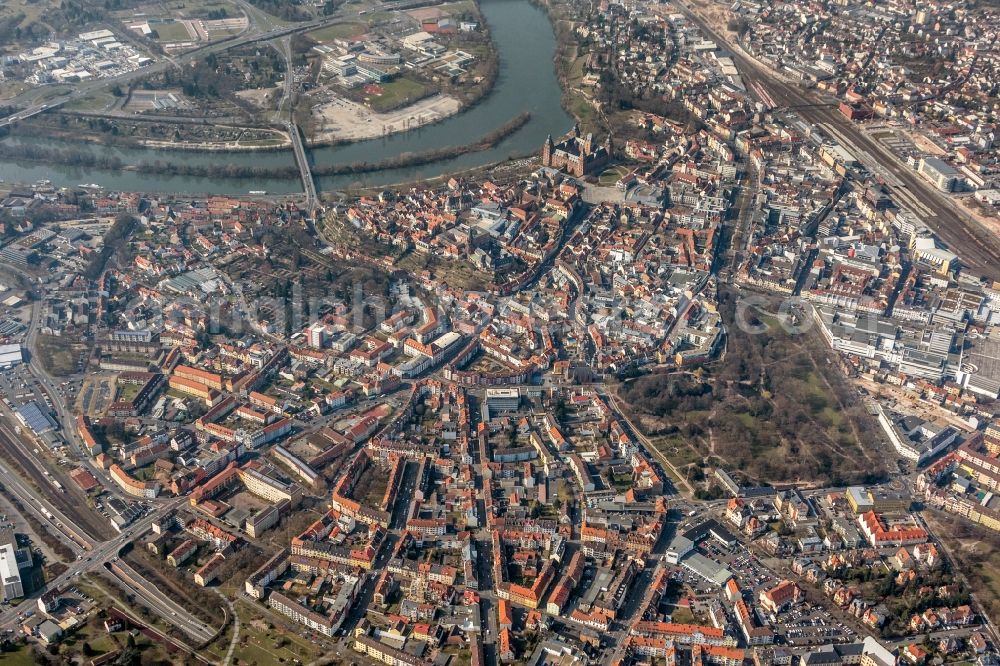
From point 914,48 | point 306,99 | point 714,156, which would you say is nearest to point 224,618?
point 714,156

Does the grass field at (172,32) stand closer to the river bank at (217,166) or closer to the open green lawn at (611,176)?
the river bank at (217,166)

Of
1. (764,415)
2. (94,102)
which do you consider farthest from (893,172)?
(94,102)

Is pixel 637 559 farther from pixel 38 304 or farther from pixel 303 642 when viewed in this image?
pixel 38 304

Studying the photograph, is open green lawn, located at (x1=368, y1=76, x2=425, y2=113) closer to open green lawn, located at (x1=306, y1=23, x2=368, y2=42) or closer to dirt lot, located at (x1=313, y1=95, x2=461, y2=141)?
dirt lot, located at (x1=313, y1=95, x2=461, y2=141)

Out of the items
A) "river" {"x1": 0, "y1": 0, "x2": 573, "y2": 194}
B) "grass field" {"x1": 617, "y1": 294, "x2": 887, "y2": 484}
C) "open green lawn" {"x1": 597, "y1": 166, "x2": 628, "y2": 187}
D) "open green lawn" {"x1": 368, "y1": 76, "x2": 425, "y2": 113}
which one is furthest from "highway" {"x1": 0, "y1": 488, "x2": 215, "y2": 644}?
"open green lawn" {"x1": 368, "y1": 76, "x2": 425, "y2": 113}

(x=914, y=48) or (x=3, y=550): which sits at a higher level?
(x=914, y=48)

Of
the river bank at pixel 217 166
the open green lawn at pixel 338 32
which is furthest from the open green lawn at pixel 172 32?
the river bank at pixel 217 166

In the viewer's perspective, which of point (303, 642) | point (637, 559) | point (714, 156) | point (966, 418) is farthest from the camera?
point (714, 156)

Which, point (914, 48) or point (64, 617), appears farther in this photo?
point (914, 48)
